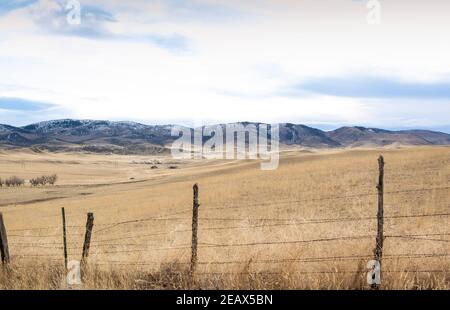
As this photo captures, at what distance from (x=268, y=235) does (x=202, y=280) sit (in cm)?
947

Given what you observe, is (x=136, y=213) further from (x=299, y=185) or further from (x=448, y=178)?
(x=448, y=178)

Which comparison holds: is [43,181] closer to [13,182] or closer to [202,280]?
[13,182]

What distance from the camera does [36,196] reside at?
66.8m

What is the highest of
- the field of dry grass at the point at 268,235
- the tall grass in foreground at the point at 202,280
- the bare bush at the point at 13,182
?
the tall grass in foreground at the point at 202,280

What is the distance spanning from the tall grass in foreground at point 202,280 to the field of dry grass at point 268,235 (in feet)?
0.09

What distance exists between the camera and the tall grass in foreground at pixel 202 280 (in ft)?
27.3

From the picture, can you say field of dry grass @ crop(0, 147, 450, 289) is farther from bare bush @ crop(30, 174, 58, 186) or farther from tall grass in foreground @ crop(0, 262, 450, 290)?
bare bush @ crop(30, 174, 58, 186)

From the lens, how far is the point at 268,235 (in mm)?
18531

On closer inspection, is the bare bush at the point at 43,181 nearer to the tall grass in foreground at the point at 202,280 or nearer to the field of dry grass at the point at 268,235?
the field of dry grass at the point at 268,235

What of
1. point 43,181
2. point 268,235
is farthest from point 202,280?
point 43,181

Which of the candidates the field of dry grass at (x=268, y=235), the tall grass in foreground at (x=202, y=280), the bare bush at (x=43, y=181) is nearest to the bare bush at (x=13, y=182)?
the bare bush at (x=43, y=181)
